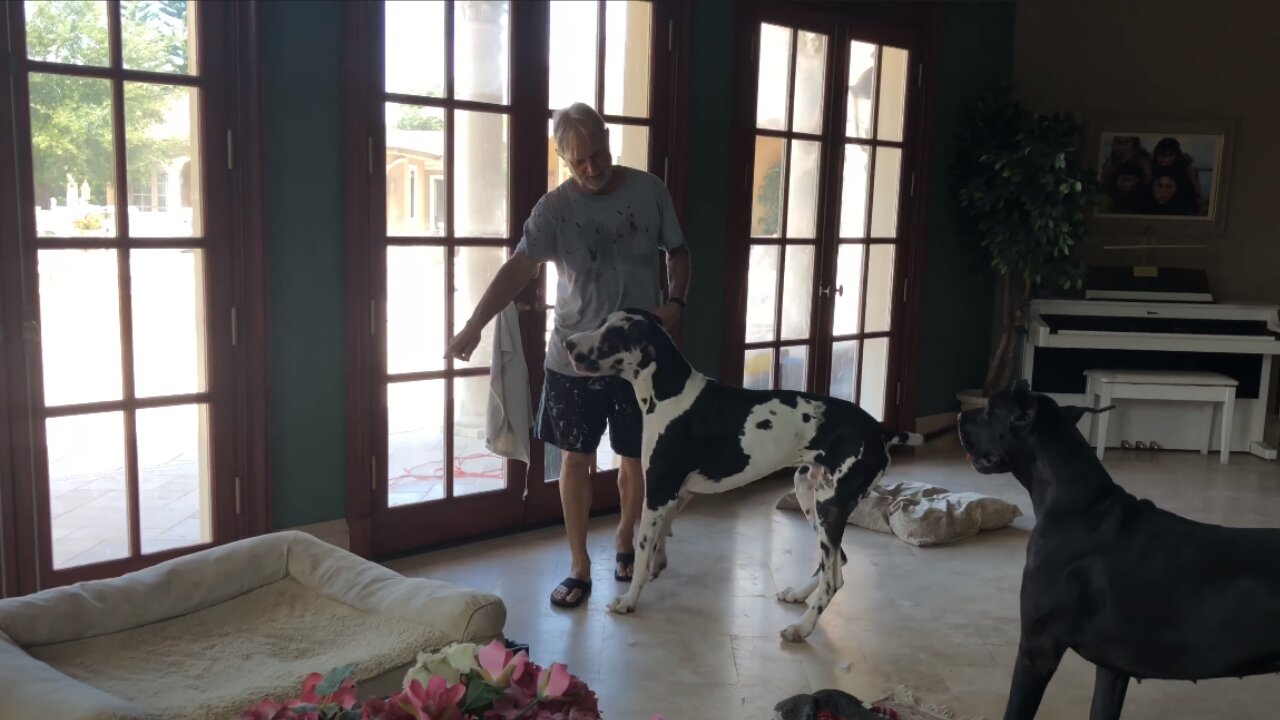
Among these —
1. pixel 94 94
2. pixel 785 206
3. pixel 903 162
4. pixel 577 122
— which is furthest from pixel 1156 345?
pixel 94 94

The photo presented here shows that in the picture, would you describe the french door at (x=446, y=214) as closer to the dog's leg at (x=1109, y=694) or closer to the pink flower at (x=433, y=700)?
the dog's leg at (x=1109, y=694)

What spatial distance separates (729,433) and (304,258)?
1.50 meters

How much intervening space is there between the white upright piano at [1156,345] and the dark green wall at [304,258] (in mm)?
3866

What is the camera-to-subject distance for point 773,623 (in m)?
3.17

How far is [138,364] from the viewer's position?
3072mm

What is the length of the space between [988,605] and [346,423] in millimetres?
2234

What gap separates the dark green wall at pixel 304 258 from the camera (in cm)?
322

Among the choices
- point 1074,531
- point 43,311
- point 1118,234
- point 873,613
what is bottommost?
point 873,613

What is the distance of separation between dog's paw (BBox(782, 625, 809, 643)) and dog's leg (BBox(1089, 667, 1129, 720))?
0.88 metres

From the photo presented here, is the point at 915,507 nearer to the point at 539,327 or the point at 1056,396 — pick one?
the point at 539,327

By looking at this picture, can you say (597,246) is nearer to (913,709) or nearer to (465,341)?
(465,341)

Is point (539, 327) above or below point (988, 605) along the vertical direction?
above

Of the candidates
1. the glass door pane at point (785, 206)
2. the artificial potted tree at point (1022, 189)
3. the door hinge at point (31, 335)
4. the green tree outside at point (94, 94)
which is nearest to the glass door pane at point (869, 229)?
the glass door pane at point (785, 206)

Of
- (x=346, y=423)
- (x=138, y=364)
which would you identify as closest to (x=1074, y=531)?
(x=346, y=423)
